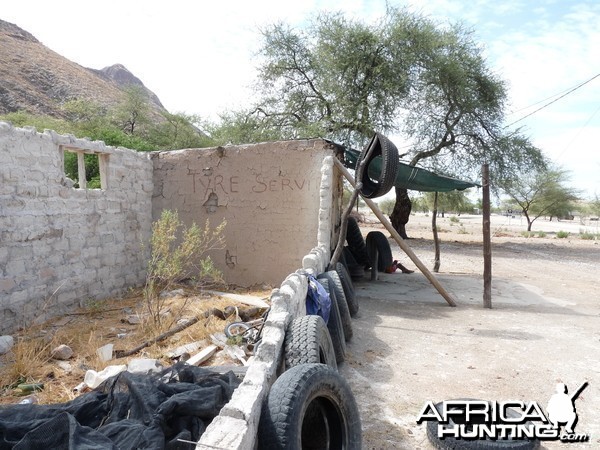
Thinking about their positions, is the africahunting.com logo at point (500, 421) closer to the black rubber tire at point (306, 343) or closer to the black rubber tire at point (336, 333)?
the black rubber tire at point (306, 343)

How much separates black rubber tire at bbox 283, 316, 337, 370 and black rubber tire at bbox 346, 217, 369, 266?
564 centimetres

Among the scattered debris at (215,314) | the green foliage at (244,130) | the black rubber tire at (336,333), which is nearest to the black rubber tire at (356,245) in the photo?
the scattered debris at (215,314)

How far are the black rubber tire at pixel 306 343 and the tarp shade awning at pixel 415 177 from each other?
525 centimetres

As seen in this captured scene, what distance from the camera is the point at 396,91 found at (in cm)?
1596

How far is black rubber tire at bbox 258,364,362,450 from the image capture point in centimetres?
220

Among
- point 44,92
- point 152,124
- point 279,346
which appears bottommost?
point 279,346

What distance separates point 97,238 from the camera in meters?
6.48

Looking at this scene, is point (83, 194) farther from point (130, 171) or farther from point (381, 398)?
point (381, 398)

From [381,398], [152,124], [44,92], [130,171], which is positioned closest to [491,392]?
[381,398]

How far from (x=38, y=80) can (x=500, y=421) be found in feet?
113

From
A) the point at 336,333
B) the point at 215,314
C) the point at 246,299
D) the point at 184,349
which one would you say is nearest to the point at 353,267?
the point at 246,299

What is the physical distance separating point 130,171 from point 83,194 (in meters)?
1.26

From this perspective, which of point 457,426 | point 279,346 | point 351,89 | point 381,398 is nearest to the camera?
point 457,426

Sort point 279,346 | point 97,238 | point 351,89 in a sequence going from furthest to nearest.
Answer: point 351,89, point 97,238, point 279,346
